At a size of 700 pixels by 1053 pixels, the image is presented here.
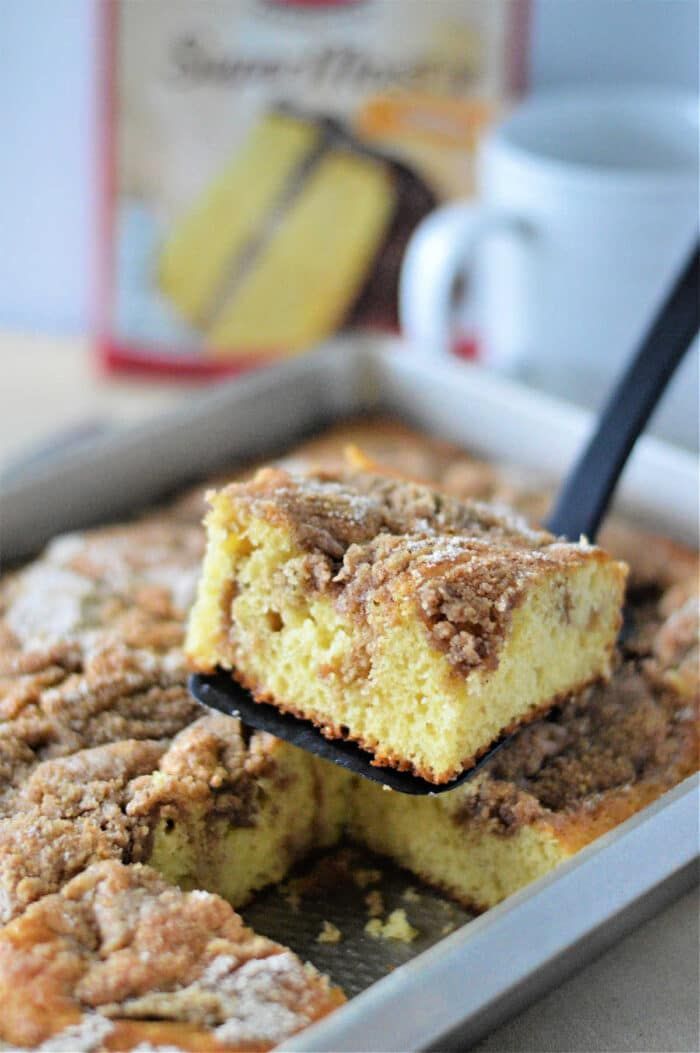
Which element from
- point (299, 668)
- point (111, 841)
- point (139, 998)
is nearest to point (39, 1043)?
point (139, 998)

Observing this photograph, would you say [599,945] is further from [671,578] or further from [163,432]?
[163,432]

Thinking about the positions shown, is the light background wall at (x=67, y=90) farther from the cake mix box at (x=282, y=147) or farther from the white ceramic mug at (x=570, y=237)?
the white ceramic mug at (x=570, y=237)

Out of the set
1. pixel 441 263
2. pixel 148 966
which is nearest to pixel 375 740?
pixel 148 966

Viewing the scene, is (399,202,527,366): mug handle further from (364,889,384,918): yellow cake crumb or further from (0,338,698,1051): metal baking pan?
(364,889,384,918): yellow cake crumb

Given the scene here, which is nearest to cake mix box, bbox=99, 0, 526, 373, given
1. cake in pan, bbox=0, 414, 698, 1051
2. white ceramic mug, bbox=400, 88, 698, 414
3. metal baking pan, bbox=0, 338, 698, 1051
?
white ceramic mug, bbox=400, 88, 698, 414

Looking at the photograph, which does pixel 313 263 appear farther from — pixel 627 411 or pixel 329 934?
pixel 329 934

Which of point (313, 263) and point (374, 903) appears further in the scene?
point (313, 263)
